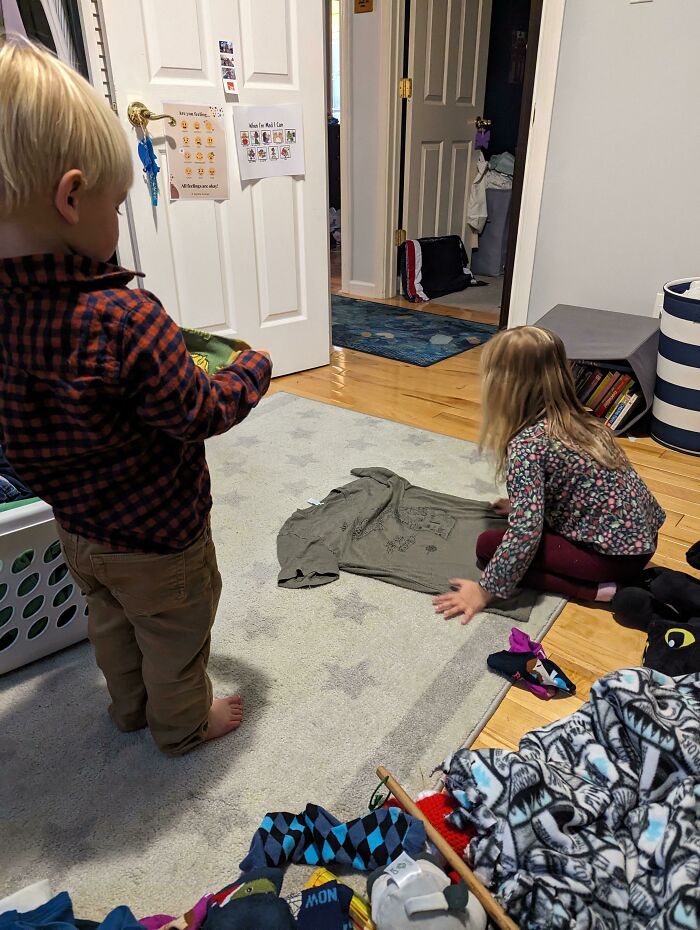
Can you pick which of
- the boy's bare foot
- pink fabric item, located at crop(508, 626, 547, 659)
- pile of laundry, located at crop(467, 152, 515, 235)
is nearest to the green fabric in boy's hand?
the boy's bare foot

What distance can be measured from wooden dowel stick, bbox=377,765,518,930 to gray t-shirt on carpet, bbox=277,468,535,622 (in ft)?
2.01

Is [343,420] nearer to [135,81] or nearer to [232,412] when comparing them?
[135,81]

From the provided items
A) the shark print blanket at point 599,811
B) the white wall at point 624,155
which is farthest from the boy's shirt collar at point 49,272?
the white wall at point 624,155

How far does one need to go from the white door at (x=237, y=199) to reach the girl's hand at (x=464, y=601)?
1618 mm

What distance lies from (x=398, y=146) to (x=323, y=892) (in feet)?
13.2

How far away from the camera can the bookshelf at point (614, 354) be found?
2.25 meters

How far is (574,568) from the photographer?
58.2 inches

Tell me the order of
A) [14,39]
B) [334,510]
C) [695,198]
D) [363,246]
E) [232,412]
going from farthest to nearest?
[363,246] → [695,198] → [334,510] → [232,412] → [14,39]

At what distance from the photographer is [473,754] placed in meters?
1.01

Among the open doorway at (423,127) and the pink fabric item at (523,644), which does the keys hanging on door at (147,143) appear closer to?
the open doorway at (423,127)

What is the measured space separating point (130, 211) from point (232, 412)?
5.77 feet

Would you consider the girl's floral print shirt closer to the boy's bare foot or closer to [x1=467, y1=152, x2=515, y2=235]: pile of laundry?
the boy's bare foot

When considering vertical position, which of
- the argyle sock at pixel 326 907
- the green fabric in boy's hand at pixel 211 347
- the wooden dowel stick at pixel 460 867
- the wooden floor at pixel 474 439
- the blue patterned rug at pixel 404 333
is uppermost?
the green fabric in boy's hand at pixel 211 347

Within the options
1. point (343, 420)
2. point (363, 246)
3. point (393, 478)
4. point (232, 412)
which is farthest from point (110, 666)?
point (363, 246)
